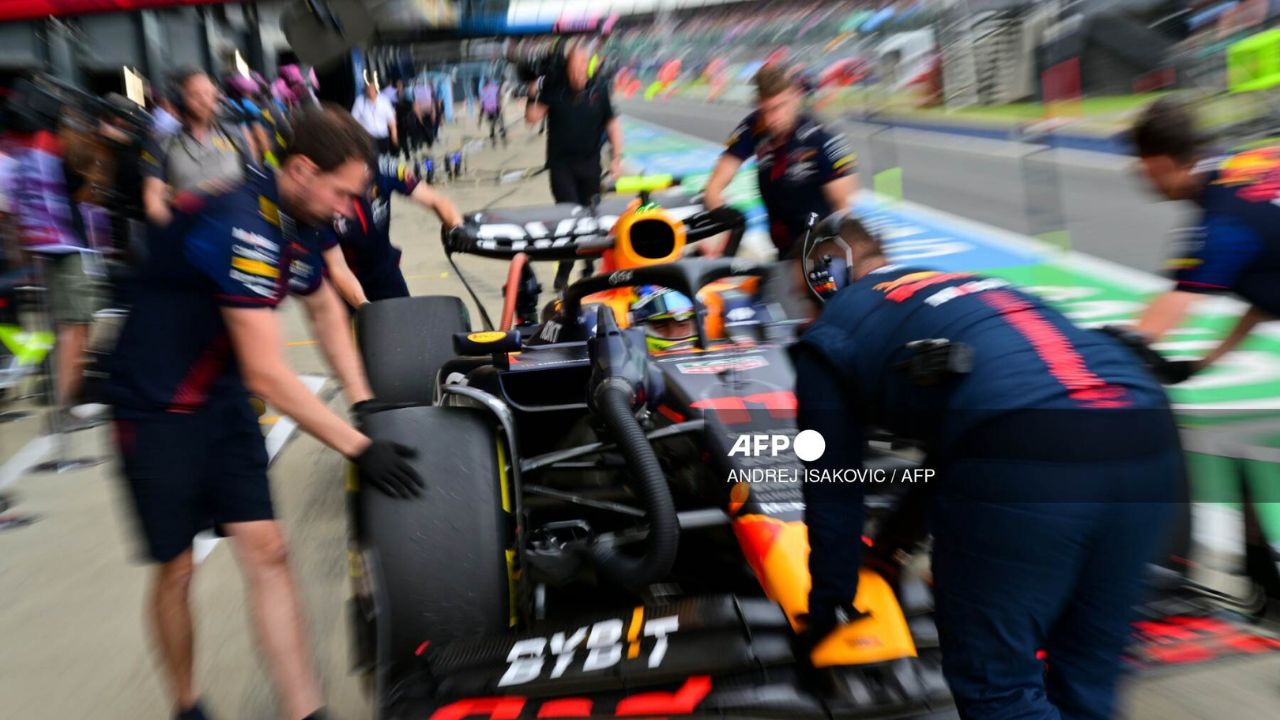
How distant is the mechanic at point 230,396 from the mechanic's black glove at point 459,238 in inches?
90.7

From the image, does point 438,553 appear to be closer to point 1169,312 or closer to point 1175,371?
point 1175,371

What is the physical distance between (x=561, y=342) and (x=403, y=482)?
1542 millimetres

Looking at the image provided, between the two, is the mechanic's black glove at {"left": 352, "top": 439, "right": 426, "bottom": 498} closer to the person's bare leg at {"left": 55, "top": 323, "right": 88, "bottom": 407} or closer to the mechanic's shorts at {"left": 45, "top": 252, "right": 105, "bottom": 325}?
the person's bare leg at {"left": 55, "top": 323, "right": 88, "bottom": 407}

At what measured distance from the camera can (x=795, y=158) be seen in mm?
4781

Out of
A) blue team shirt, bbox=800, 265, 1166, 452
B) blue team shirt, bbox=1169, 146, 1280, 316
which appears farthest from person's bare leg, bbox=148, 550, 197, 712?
blue team shirt, bbox=1169, 146, 1280, 316

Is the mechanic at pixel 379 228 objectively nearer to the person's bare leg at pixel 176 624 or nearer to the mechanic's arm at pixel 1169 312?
the person's bare leg at pixel 176 624

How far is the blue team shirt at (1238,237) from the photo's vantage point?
9.73 ft

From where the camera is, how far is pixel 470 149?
24.0 metres

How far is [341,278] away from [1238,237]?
328 cm

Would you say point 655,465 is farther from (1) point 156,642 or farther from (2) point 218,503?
(1) point 156,642

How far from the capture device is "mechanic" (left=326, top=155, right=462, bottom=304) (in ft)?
15.8

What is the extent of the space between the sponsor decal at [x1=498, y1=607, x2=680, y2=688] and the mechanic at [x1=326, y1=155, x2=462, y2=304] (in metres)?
2.70

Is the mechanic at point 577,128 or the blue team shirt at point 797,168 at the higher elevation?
the mechanic at point 577,128

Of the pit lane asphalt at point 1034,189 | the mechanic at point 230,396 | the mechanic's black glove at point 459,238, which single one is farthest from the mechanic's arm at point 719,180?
the mechanic at point 230,396
